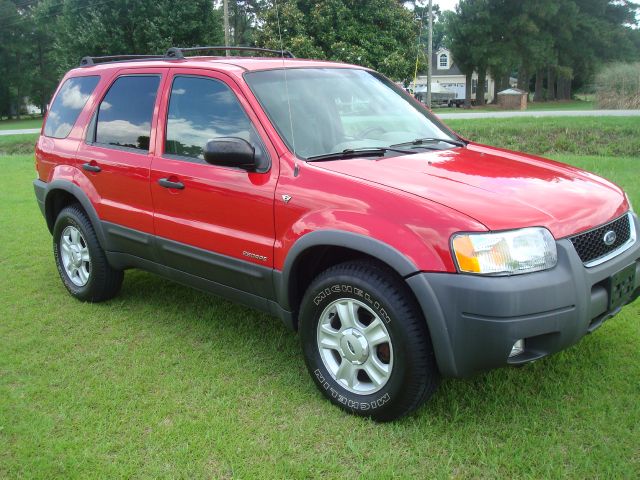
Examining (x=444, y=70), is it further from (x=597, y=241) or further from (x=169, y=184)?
(x=597, y=241)

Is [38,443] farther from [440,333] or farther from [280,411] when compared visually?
[440,333]

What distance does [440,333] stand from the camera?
2.77 meters

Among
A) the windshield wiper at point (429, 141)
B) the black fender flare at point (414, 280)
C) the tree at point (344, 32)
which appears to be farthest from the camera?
the tree at point (344, 32)

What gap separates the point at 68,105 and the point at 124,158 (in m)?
1.16

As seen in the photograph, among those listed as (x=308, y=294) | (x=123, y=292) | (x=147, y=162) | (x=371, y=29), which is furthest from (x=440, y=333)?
(x=371, y=29)

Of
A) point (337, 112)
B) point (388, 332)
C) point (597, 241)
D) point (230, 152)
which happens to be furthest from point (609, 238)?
point (230, 152)

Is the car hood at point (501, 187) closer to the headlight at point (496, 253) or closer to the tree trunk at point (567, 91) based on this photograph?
the headlight at point (496, 253)

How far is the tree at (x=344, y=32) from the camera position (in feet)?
90.1

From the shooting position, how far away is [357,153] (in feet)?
11.5

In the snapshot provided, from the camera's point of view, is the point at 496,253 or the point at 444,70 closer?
the point at 496,253

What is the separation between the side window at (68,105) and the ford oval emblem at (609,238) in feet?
12.6

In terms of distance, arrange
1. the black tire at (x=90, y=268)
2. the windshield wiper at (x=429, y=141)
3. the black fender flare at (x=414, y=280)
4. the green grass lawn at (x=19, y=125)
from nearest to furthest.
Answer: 1. the black fender flare at (x=414, y=280)
2. the windshield wiper at (x=429, y=141)
3. the black tire at (x=90, y=268)
4. the green grass lawn at (x=19, y=125)

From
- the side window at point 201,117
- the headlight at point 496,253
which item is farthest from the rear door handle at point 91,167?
the headlight at point 496,253

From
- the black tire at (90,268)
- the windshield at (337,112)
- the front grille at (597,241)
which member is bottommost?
the black tire at (90,268)
